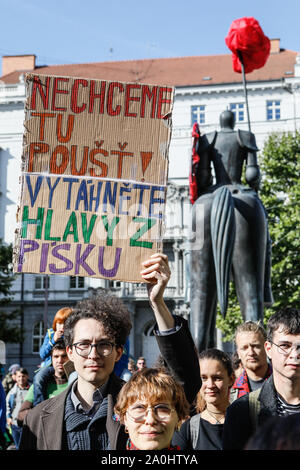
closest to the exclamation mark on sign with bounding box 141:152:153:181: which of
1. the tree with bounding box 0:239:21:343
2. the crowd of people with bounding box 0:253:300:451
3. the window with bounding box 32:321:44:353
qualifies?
the crowd of people with bounding box 0:253:300:451

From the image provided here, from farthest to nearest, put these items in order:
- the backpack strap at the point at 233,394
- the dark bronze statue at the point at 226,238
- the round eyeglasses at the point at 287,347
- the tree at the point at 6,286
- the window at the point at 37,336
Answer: the window at the point at 37,336 < the tree at the point at 6,286 < the dark bronze statue at the point at 226,238 < the backpack strap at the point at 233,394 < the round eyeglasses at the point at 287,347

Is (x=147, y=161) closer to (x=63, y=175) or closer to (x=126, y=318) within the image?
(x=63, y=175)

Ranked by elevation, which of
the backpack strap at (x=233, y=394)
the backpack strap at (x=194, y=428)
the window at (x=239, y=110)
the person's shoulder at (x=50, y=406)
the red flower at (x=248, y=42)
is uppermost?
the window at (x=239, y=110)

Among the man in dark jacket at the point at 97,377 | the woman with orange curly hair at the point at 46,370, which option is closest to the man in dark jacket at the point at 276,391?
the man in dark jacket at the point at 97,377

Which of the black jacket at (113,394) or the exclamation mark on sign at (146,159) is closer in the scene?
the black jacket at (113,394)

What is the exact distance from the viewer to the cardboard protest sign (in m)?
3.53

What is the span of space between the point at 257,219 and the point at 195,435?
3.91 m

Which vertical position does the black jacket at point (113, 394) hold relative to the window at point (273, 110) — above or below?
below

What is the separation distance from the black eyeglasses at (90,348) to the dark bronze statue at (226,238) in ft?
12.8

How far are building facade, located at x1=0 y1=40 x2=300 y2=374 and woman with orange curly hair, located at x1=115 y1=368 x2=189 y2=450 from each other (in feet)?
121

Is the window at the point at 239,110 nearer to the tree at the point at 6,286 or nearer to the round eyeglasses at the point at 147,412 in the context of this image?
the tree at the point at 6,286

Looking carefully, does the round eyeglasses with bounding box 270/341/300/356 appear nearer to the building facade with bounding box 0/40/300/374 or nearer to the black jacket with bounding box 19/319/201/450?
the black jacket with bounding box 19/319/201/450

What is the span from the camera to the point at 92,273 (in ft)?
11.5

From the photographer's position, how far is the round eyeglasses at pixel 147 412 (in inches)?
102
